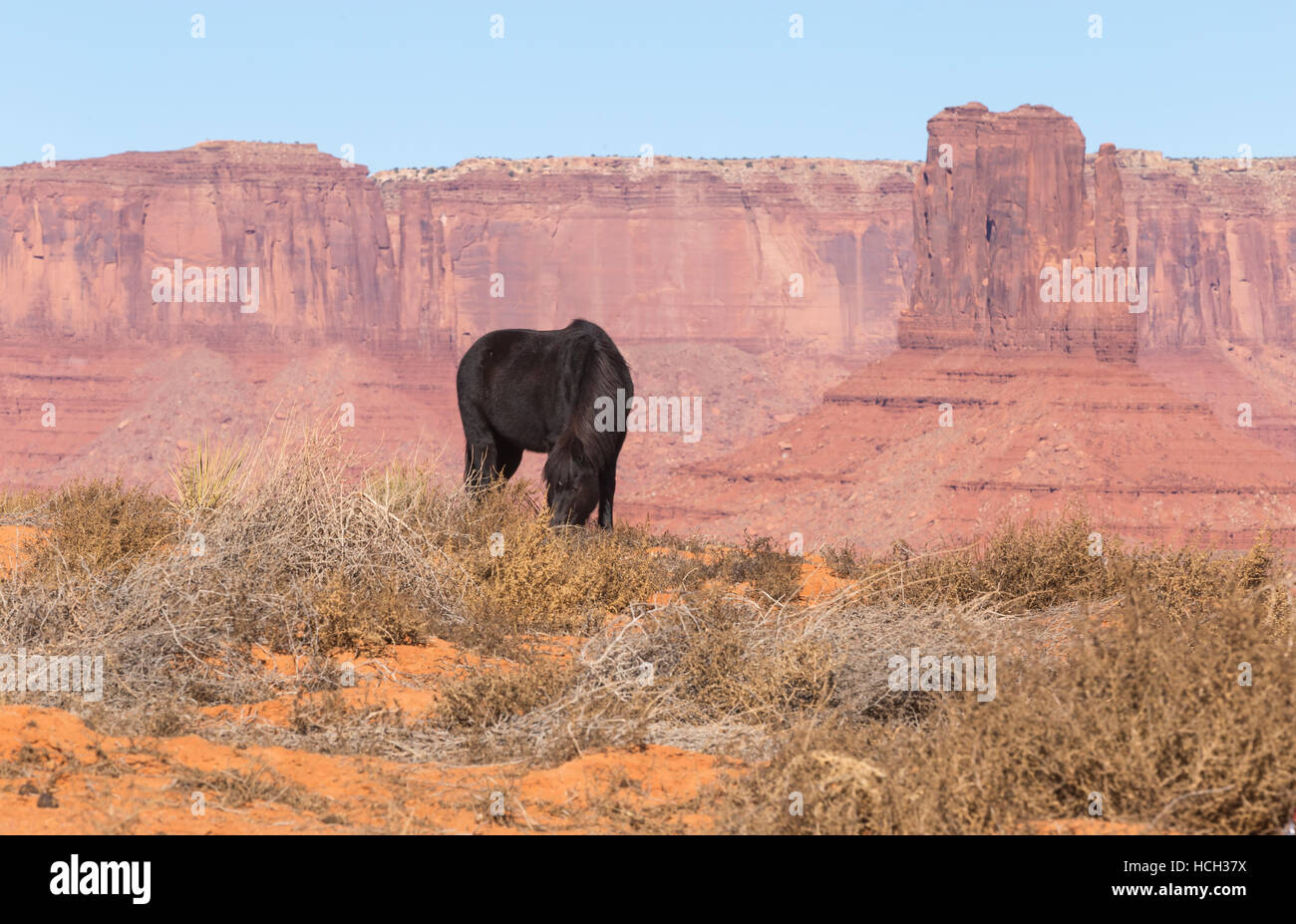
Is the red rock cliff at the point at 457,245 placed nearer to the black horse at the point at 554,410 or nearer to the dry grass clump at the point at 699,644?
the black horse at the point at 554,410

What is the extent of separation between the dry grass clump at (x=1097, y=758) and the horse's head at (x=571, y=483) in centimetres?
475

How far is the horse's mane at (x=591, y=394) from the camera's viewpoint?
933 centimetres

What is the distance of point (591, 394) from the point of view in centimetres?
979

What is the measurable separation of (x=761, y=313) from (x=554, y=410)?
93.0 m

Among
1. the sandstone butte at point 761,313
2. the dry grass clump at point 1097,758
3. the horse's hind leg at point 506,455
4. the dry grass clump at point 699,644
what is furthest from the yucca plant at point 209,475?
the sandstone butte at point 761,313

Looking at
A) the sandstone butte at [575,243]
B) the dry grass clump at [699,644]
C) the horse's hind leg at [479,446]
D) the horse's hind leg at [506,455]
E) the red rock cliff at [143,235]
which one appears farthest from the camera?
the sandstone butte at [575,243]

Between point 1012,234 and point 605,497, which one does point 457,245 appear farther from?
point 605,497

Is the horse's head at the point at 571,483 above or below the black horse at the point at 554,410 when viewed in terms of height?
below

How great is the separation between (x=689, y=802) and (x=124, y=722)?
2470 millimetres

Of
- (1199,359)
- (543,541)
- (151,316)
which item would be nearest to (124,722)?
(543,541)

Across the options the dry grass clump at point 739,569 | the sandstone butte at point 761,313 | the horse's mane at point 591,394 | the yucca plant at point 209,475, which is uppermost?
the sandstone butte at point 761,313

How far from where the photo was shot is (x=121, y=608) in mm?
6531

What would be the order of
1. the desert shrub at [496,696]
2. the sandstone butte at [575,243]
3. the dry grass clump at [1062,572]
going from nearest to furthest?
the desert shrub at [496,696], the dry grass clump at [1062,572], the sandstone butte at [575,243]

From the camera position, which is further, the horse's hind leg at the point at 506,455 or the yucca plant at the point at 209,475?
the horse's hind leg at the point at 506,455
